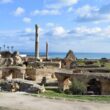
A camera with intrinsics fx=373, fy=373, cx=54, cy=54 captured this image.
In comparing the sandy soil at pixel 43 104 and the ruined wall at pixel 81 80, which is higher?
the ruined wall at pixel 81 80

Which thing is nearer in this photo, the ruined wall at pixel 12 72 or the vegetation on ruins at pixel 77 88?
the vegetation on ruins at pixel 77 88

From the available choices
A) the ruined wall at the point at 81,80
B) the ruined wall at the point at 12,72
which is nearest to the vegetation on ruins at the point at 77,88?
the ruined wall at the point at 81,80

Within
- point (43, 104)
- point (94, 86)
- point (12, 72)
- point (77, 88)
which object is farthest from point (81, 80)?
point (43, 104)

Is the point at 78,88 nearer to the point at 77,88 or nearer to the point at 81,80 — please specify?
the point at 77,88

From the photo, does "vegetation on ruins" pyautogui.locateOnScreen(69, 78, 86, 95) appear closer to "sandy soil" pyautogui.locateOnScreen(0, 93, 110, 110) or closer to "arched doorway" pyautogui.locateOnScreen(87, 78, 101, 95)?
"arched doorway" pyautogui.locateOnScreen(87, 78, 101, 95)

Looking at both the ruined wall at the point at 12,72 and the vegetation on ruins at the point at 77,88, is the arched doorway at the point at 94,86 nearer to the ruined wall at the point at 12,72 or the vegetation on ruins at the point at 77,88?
the vegetation on ruins at the point at 77,88

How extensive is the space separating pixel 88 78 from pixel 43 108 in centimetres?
1550

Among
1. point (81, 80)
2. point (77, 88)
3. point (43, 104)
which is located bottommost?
point (43, 104)

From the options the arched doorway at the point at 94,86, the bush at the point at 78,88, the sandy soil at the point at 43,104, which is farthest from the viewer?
the arched doorway at the point at 94,86

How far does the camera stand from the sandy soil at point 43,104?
21.4 metres

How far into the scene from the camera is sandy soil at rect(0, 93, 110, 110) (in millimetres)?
21425

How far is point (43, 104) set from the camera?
22453 mm

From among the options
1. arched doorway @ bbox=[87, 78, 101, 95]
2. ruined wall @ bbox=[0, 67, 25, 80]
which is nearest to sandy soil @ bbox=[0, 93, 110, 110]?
arched doorway @ bbox=[87, 78, 101, 95]

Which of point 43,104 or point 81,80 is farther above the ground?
point 81,80
